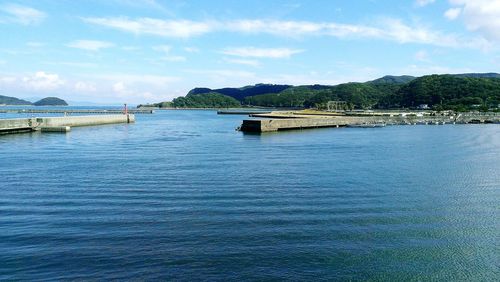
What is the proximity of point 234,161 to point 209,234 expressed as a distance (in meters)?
17.3

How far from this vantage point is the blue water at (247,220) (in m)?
12.0

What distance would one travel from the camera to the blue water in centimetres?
1203

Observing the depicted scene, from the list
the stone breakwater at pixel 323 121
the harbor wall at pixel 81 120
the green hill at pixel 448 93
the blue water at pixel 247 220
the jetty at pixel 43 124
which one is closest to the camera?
the blue water at pixel 247 220

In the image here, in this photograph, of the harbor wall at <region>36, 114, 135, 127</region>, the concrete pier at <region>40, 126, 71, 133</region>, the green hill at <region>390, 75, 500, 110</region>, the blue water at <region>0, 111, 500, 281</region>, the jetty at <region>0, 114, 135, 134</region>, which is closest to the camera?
the blue water at <region>0, 111, 500, 281</region>

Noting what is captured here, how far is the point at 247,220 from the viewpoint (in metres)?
16.2

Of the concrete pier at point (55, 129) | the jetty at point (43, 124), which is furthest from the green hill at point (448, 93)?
the concrete pier at point (55, 129)

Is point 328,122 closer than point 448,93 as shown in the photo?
Yes

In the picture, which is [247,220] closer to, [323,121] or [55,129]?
[55,129]

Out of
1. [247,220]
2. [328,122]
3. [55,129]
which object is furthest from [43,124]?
[247,220]

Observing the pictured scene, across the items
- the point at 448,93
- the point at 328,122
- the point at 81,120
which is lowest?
the point at 328,122

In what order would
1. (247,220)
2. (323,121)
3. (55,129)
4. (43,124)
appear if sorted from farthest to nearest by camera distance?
(323,121), (43,124), (55,129), (247,220)

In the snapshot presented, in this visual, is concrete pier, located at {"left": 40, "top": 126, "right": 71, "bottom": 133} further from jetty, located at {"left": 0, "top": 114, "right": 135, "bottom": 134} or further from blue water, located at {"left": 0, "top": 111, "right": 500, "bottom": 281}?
blue water, located at {"left": 0, "top": 111, "right": 500, "bottom": 281}

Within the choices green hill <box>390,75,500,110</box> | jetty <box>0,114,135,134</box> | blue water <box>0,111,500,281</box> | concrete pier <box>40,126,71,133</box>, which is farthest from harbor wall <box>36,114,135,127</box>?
green hill <box>390,75,500,110</box>

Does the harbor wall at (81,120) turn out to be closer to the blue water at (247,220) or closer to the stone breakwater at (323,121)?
the stone breakwater at (323,121)
